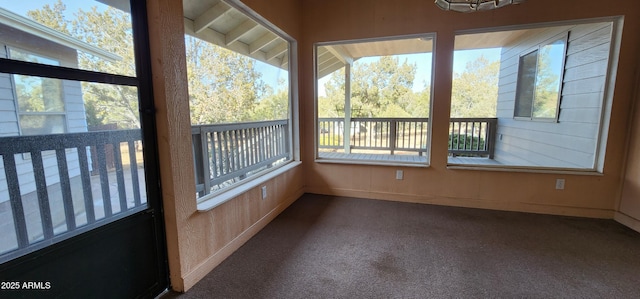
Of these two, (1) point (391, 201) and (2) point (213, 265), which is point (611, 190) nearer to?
(1) point (391, 201)

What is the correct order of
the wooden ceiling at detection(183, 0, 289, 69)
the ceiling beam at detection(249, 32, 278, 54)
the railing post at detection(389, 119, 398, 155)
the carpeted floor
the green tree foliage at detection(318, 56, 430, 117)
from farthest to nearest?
the railing post at detection(389, 119, 398, 155) → the green tree foliage at detection(318, 56, 430, 117) → the ceiling beam at detection(249, 32, 278, 54) → the wooden ceiling at detection(183, 0, 289, 69) → the carpeted floor

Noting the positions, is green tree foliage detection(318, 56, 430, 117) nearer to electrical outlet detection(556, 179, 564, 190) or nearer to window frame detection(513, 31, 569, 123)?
window frame detection(513, 31, 569, 123)

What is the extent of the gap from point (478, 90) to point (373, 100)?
1.72 meters

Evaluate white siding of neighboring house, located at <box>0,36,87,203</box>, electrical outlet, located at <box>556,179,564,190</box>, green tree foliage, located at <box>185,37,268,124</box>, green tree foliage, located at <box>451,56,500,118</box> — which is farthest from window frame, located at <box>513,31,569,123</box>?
white siding of neighboring house, located at <box>0,36,87,203</box>

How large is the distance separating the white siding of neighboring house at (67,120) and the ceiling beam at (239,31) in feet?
6.04

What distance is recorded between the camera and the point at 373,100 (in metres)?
4.91

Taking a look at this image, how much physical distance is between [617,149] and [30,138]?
4.52 m

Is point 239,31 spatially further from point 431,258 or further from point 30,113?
point 431,258

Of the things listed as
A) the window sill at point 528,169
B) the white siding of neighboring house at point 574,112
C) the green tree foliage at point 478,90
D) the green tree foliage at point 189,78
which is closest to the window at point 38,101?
the green tree foliage at point 189,78

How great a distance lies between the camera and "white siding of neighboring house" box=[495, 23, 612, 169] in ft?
8.95

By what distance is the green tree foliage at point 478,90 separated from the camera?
3822 mm

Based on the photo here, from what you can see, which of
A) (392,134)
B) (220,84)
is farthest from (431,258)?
(392,134)

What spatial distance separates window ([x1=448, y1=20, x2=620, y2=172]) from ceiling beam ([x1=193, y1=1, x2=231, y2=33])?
8.36 ft

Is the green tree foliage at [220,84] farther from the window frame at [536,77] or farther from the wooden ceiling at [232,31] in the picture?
the window frame at [536,77]
